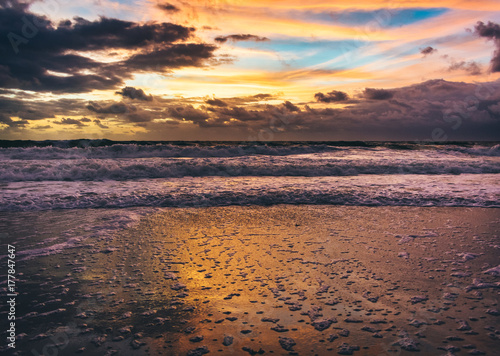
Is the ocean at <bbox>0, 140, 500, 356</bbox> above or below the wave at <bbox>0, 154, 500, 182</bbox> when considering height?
below

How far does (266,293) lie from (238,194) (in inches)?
285

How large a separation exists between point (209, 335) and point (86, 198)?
8.96m

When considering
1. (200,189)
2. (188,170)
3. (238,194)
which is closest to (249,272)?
(238,194)

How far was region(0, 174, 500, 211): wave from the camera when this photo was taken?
32.7 ft

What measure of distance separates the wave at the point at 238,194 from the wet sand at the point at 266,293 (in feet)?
10.4

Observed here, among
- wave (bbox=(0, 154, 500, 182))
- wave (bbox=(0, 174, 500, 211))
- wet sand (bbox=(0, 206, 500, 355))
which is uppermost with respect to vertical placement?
wave (bbox=(0, 154, 500, 182))

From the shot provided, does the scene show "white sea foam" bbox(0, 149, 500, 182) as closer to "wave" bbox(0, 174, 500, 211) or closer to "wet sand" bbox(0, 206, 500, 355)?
"wave" bbox(0, 174, 500, 211)

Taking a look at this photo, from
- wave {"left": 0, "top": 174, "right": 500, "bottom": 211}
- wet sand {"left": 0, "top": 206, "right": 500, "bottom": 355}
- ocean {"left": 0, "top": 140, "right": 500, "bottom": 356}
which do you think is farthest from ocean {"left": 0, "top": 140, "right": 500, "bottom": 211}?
wet sand {"left": 0, "top": 206, "right": 500, "bottom": 355}

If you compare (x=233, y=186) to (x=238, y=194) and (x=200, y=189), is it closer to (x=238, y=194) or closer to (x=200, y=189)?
(x=200, y=189)

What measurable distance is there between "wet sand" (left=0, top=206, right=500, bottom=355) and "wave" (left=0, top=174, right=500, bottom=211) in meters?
3.18

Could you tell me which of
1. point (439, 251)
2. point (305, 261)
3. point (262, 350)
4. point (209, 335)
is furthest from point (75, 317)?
point (439, 251)

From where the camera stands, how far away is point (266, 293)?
13.1 feet

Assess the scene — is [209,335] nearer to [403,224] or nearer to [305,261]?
[305,261]

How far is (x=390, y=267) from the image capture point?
4879 millimetres
